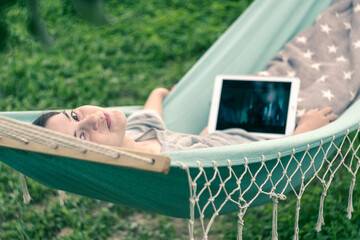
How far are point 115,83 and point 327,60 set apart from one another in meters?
1.93

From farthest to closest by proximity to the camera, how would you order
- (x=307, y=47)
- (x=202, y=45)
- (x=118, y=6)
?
1. (x=118, y=6)
2. (x=202, y=45)
3. (x=307, y=47)

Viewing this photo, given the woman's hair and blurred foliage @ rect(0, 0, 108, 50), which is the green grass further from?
blurred foliage @ rect(0, 0, 108, 50)

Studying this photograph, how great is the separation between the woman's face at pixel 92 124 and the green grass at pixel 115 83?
0.39 meters

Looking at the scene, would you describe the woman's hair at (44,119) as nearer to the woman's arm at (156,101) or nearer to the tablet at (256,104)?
the woman's arm at (156,101)

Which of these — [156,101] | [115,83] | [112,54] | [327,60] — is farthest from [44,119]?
[112,54]

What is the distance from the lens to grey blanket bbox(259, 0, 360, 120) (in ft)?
7.36

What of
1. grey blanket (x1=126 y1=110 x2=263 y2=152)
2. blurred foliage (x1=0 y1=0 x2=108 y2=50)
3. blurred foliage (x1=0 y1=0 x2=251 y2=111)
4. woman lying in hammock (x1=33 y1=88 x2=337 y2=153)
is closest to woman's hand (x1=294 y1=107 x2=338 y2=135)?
woman lying in hammock (x1=33 y1=88 x2=337 y2=153)

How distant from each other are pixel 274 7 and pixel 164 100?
2.66 feet

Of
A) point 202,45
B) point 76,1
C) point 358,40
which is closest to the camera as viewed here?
point 76,1

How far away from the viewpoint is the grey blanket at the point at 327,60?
7.36 feet

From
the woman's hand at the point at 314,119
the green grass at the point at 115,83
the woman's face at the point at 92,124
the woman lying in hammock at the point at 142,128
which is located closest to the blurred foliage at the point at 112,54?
the green grass at the point at 115,83

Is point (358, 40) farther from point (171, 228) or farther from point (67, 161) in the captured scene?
point (67, 161)

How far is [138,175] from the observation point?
134 cm

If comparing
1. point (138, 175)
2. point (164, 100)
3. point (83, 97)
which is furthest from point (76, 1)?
point (83, 97)
